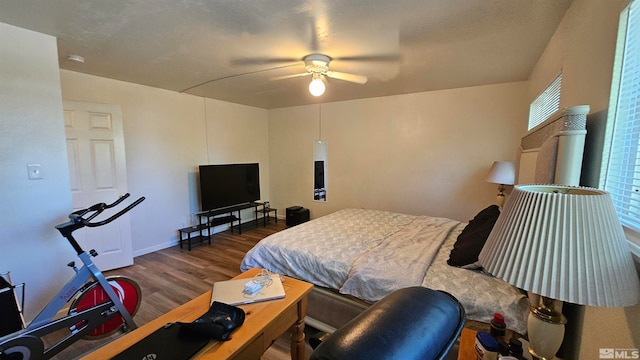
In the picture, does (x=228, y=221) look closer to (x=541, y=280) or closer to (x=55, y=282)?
(x=55, y=282)

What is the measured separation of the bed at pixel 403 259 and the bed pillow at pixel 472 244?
16 mm

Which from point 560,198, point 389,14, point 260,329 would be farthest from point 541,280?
point 389,14

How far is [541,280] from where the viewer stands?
26.6 inches

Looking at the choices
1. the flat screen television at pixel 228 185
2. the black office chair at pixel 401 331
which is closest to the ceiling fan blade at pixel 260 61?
the flat screen television at pixel 228 185

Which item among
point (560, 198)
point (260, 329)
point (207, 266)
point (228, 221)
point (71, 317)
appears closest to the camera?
point (560, 198)

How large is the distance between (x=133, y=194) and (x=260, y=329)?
3.40 metres

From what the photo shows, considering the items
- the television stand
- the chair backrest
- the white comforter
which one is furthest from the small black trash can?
the chair backrest

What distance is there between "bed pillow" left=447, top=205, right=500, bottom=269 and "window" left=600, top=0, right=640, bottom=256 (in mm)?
969

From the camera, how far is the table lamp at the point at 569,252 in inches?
24.8

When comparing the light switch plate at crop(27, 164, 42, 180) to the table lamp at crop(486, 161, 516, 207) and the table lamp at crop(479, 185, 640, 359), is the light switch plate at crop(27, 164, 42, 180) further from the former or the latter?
the table lamp at crop(486, 161, 516, 207)

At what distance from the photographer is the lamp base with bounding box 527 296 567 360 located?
83 centimetres

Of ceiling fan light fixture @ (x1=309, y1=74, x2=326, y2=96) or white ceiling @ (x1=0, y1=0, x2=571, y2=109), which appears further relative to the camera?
ceiling fan light fixture @ (x1=309, y1=74, x2=326, y2=96)

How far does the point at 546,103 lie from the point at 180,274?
13.9 ft
